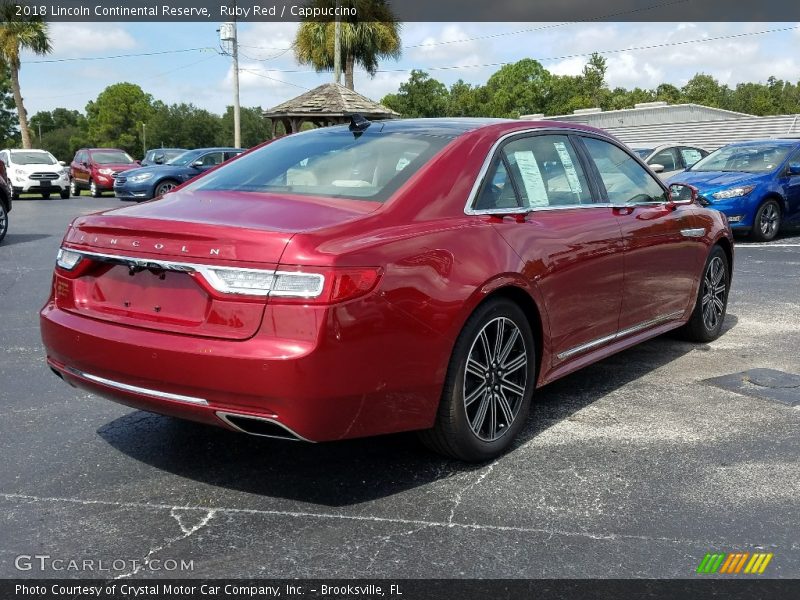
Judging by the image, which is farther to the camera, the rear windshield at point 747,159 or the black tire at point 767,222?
the rear windshield at point 747,159

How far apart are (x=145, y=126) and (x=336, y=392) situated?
127m

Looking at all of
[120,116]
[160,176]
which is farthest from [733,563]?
[120,116]

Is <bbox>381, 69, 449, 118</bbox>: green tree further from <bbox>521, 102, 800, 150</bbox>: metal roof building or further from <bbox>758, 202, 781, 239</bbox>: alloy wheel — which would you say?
<bbox>758, 202, 781, 239</bbox>: alloy wheel

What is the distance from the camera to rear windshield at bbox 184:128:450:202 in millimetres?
3959

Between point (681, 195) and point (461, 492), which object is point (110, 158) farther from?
point (461, 492)

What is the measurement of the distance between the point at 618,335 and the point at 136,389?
2.86m

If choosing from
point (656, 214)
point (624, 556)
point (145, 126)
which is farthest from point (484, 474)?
point (145, 126)

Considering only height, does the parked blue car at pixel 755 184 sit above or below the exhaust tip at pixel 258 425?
above

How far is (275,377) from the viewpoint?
10.5 ft

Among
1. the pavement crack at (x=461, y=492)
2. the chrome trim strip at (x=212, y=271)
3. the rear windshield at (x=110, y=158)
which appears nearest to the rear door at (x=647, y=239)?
the pavement crack at (x=461, y=492)

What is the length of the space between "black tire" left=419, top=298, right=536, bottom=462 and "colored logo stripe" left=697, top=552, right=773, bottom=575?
1168 mm

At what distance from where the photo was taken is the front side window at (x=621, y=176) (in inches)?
204
